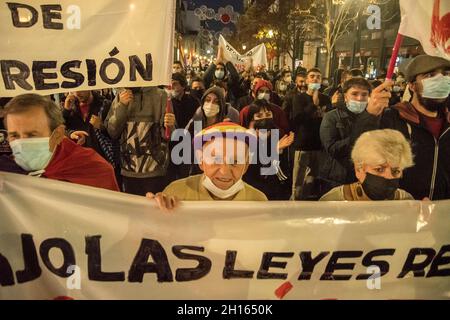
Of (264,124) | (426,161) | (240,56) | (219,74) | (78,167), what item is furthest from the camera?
(240,56)

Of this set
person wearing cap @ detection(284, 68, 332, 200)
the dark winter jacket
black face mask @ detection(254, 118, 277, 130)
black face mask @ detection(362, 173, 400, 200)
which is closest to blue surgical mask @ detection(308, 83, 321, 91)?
person wearing cap @ detection(284, 68, 332, 200)

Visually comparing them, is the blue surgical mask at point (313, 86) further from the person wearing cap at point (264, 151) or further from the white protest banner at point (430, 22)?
the white protest banner at point (430, 22)

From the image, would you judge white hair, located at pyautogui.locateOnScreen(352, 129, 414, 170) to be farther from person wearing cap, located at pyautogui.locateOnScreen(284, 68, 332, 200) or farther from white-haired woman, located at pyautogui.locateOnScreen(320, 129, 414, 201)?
person wearing cap, located at pyautogui.locateOnScreen(284, 68, 332, 200)

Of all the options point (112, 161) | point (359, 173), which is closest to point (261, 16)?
point (112, 161)

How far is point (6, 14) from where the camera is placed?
274cm

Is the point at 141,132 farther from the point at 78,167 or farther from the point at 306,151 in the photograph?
the point at 306,151

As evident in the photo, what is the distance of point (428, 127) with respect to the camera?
3.53 m

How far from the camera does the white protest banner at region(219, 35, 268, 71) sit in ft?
42.8

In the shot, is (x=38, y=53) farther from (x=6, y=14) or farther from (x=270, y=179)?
(x=270, y=179)

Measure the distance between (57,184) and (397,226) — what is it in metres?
2.07

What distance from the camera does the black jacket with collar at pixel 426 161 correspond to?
3468mm

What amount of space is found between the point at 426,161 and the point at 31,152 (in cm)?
291

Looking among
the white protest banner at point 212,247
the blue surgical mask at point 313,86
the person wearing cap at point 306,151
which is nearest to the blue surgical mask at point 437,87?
the white protest banner at point 212,247

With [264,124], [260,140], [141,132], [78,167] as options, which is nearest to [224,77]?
[264,124]
